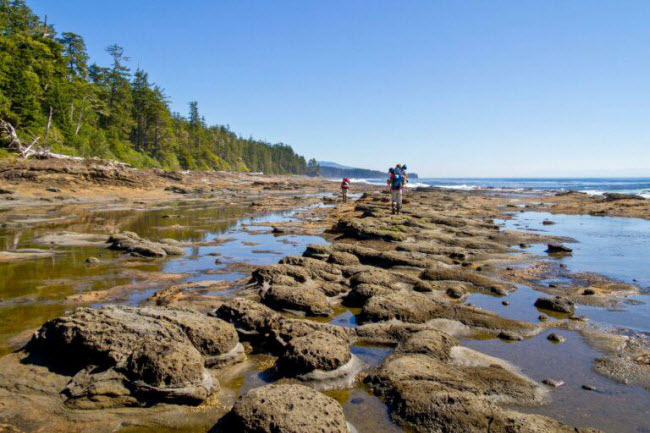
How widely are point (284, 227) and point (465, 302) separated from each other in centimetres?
1324

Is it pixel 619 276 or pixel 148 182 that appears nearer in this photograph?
pixel 619 276

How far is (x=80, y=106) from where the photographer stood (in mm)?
54062

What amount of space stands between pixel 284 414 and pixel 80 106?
63.2m

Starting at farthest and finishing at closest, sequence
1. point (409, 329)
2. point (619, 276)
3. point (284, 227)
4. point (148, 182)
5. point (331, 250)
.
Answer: point (148, 182) → point (284, 227) → point (331, 250) → point (619, 276) → point (409, 329)

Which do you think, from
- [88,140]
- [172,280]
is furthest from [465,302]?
[88,140]

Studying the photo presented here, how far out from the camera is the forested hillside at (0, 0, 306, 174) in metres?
40.4

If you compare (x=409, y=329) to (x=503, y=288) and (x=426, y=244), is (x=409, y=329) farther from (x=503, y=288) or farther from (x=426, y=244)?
(x=426, y=244)

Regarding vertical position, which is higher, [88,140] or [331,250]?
[88,140]

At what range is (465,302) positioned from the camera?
8711mm

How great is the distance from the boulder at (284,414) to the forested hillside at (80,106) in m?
44.4

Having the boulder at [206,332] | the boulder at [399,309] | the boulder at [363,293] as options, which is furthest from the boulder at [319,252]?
the boulder at [206,332]

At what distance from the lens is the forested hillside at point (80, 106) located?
40.4 meters

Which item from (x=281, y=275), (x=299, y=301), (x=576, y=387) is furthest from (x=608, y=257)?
(x=299, y=301)

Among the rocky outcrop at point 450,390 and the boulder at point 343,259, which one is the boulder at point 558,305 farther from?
the boulder at point 343,259
